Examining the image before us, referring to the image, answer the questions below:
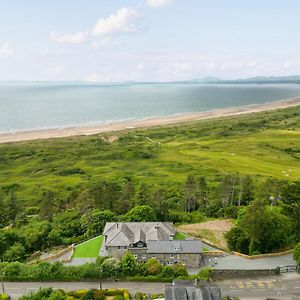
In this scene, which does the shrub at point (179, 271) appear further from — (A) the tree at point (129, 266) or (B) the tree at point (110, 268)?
(B) the tree at point (110, 268)

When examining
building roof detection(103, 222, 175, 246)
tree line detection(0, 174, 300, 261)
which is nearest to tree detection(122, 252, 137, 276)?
building roof detection(103, 222, 175, 246)

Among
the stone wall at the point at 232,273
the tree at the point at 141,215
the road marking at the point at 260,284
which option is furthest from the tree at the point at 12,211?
the road marking at the point at 260,284

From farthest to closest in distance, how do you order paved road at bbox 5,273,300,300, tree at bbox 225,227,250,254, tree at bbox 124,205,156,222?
tree at bbox 124,205,156,222
tree at bbox 225,227,250,254
paved road at bbox 5,273,300,300

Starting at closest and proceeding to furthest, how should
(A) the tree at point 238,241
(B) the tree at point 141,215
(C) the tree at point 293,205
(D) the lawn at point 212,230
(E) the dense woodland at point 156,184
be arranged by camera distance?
1. (A) the tree at point 238,241
2. (C) the tree at point 293,205
3. (E) the dense woodland at point 156,184
4. (D) the lawn at point 212,230
5. (B) the tree at point 141,215

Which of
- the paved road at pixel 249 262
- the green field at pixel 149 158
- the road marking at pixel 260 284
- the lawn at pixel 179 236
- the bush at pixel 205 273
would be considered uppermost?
the bush at pixel 205 273

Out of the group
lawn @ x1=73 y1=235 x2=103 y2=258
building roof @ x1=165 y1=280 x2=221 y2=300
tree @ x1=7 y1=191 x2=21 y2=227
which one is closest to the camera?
building roof @ x1=165 y1=280 x2=221 y2=300

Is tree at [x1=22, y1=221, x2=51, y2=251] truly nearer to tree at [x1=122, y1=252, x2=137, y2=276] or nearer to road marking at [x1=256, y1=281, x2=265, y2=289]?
tree at [x1=122, y1=252, x2=137, y2=276]

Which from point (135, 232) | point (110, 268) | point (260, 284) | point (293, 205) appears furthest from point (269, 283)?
point (110, 268)

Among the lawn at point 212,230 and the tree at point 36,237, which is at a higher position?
the tree at point 36,237
